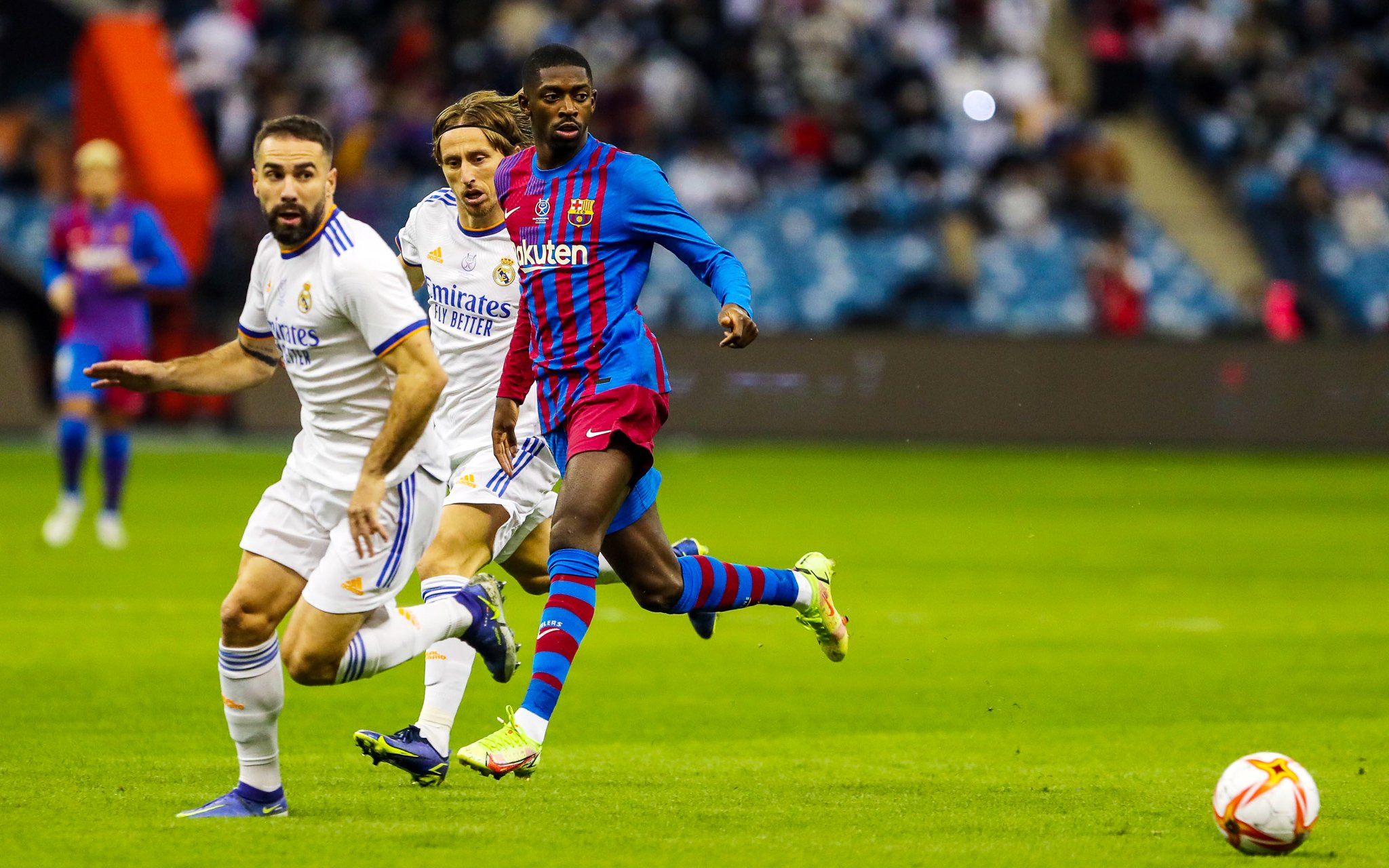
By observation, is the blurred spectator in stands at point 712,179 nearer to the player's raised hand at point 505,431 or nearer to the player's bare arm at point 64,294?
the player's bare arm at point 64,294

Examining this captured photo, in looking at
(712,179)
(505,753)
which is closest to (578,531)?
(505,753)

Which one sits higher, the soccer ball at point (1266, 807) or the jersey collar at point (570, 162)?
the jersey collar at point (570, 162)

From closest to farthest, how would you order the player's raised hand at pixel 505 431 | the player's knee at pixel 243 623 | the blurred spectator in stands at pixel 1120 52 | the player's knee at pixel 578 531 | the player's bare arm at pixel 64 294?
the player's knee at pixel 243 623
the player's knee at pixel 578 531
the player's raised hand at pixel 505 431
the player's bare arm at pixel 64 294
the blurred spectator in stands at pixel 1120 52

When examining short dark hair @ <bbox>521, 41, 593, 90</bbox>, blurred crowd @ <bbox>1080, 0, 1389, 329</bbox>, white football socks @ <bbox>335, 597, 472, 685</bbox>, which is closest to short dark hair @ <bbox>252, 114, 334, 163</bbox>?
short dark hair @ <bbox>521, 41, 593, 90</bbox>

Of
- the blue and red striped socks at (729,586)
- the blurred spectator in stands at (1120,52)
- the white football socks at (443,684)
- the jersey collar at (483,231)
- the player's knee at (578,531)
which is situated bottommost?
the white football socks at (443,684)

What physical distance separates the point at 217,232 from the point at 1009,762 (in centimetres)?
1702

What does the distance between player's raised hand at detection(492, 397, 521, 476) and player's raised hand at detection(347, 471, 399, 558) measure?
1.13 meters

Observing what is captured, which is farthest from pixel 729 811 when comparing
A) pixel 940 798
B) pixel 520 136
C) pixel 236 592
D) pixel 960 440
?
pixel 960 440

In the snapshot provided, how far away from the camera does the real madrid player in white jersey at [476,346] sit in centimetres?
668

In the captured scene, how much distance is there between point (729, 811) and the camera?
5555 mm

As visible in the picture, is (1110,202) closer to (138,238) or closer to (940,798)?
(138,238)

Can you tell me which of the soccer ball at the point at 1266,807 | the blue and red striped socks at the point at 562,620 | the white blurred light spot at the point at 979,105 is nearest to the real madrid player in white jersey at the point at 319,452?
the blue and red striped socks at the point at 562,620

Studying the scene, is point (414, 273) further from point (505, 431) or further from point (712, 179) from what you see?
point (712, 179)

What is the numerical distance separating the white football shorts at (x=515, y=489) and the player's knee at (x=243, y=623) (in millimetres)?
1519
